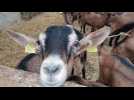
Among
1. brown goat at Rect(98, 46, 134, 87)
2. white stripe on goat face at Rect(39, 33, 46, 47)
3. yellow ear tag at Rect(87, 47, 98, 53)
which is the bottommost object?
brown goat at Rect(98, 46, 134, 87)

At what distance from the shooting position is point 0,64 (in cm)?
408

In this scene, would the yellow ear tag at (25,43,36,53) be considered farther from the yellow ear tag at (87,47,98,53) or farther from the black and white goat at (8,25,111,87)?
the yellow ear tag at (87,47,98,53)

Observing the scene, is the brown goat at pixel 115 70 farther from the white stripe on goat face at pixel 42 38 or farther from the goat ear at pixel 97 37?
the white stripe on goat face at pixel 42 38

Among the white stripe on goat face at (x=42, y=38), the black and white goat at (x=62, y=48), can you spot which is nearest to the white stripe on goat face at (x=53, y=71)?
the black and white goat at (x=62, y=48)

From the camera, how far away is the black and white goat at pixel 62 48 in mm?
3850

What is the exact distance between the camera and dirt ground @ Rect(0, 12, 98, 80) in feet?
13.0

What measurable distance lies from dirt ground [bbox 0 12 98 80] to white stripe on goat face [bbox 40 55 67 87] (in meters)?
0.25

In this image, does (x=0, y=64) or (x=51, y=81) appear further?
(x=0, y=64)

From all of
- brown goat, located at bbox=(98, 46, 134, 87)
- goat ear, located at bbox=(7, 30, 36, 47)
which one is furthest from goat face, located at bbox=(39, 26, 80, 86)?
brown goat, located at bbox=(98, 46, 134, 87)
